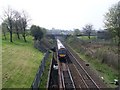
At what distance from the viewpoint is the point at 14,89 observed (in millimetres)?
19516

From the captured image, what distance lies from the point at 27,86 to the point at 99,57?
18350 millimetres

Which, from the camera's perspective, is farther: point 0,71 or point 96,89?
point 0,71

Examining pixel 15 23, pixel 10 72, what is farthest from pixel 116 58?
pixel 15 23

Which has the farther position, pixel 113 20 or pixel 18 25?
pixel 18 25

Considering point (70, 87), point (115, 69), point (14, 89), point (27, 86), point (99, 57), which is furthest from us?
point (99, 57)

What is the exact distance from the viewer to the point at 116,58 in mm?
29906

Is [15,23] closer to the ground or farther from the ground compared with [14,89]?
farther from the ground

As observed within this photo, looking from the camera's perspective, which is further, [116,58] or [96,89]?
[116,58]

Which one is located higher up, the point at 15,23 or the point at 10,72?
the point at 15,23

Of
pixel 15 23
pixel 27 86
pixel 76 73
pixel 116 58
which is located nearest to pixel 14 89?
pixel 27 86

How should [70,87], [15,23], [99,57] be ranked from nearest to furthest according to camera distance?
1. [70,87]
2. [99,57]
3. [15,23]

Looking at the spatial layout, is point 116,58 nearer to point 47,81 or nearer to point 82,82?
point 82,82

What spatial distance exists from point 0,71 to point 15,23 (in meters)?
54.4

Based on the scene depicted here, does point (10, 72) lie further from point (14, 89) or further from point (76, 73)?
point (76, 73)
